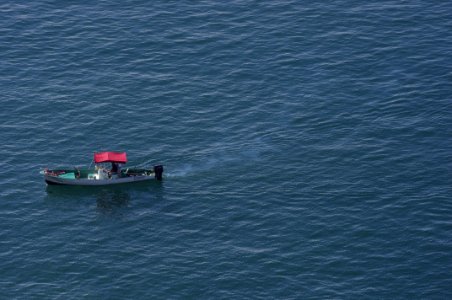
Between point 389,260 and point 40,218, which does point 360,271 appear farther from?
point 40,218

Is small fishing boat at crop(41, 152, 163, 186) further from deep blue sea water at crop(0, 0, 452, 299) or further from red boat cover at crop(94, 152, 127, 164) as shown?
deep blue sea water at crop(0, 0, 452, 299)

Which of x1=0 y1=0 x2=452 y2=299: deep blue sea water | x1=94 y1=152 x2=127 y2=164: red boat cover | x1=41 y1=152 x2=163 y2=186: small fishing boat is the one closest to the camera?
x1=0 y1=0 x2=452 y2=299: deep blue sea water

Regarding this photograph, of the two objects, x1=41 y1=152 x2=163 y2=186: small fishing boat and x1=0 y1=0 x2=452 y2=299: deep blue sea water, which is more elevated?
x1=41 y1=152 x2=163 y2=186: small fishing boat

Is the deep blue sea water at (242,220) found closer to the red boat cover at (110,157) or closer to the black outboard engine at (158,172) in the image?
the black outboard engine at (158,172)

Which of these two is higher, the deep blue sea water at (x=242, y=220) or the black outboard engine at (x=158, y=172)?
the black outboard engine at (x=158, y=172)

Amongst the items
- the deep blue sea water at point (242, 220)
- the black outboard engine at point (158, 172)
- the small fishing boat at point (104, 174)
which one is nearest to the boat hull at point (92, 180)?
the small fishing boat at point (104, 174)

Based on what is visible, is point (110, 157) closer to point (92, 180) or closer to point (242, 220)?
point (92, 180)

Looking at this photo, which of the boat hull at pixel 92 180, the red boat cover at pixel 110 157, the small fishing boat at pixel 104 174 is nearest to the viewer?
the red boat cover at pixel 110 157

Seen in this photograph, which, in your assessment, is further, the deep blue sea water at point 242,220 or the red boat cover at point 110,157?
the red boat cover at point 110,157

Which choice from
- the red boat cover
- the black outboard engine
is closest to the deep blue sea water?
the black outboard engine
